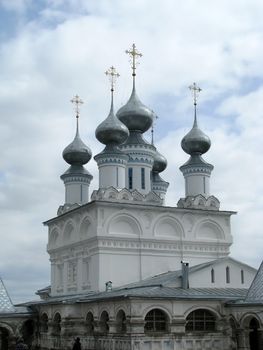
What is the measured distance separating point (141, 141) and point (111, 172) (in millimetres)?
2801

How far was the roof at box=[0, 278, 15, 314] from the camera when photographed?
2447 cm

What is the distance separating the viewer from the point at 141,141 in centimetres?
2800

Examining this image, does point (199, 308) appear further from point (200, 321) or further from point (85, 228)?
point (85, 228)

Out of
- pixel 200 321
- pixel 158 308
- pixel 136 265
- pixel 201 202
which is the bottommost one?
pixel 200 321

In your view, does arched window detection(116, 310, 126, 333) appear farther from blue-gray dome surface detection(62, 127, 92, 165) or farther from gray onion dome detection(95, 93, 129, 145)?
blue-gray dome surface detection(62, 127, 92, 165)

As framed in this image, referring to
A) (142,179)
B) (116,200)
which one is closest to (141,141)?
(142,179)

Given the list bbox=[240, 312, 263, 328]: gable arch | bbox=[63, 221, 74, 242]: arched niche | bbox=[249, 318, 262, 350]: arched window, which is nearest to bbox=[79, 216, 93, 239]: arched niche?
bbox=[63, 221, 74, 242]: arched niche

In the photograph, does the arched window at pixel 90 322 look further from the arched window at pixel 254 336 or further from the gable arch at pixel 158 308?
the arched window at pixel 254 336

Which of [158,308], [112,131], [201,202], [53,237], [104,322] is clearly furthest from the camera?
[53,237]

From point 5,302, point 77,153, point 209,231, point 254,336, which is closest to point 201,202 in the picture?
point 209,231

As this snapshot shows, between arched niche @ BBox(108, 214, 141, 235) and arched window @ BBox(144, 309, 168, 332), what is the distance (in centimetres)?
526

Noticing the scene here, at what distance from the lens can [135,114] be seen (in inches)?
1101

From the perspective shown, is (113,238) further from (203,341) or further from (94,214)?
(203,341)

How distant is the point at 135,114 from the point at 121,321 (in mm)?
10931
